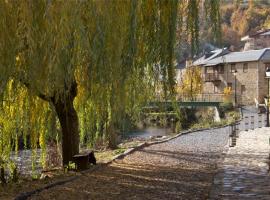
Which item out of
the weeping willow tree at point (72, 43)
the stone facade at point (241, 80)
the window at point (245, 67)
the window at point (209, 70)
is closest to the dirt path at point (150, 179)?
the weeping willow tree at point (72, 43)

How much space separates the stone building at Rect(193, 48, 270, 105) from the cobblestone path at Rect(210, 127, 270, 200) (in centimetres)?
3590

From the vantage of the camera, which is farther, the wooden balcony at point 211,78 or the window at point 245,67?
the wooden balcony at point 211,78

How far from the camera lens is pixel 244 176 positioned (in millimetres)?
9930

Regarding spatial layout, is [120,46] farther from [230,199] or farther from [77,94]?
[77,94]

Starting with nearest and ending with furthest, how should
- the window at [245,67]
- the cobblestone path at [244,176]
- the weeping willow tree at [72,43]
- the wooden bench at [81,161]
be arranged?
the weeping willow tree at [72,43], the cobblestone path at [244,176], the wooden bench at [81,161], the window at [245,67]

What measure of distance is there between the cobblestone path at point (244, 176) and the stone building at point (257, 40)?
53.1 meters

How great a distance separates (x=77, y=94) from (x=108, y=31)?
535 cm

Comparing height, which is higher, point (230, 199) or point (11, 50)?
point (11, 50)

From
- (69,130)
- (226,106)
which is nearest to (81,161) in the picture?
(69,130)

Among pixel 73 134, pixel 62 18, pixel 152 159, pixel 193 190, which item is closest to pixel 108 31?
pixel 62 18

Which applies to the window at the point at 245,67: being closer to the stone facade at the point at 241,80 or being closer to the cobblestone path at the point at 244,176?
the stone facade at the point at 241,80

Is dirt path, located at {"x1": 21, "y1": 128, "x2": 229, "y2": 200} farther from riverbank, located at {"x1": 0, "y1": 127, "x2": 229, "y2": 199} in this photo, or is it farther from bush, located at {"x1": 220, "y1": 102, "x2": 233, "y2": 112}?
bush, located at {"x1": 220, "y1": 102, "x2": 233, "y2": 112}

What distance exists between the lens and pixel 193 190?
8938 mm

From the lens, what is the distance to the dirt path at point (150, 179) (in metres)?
8.46
